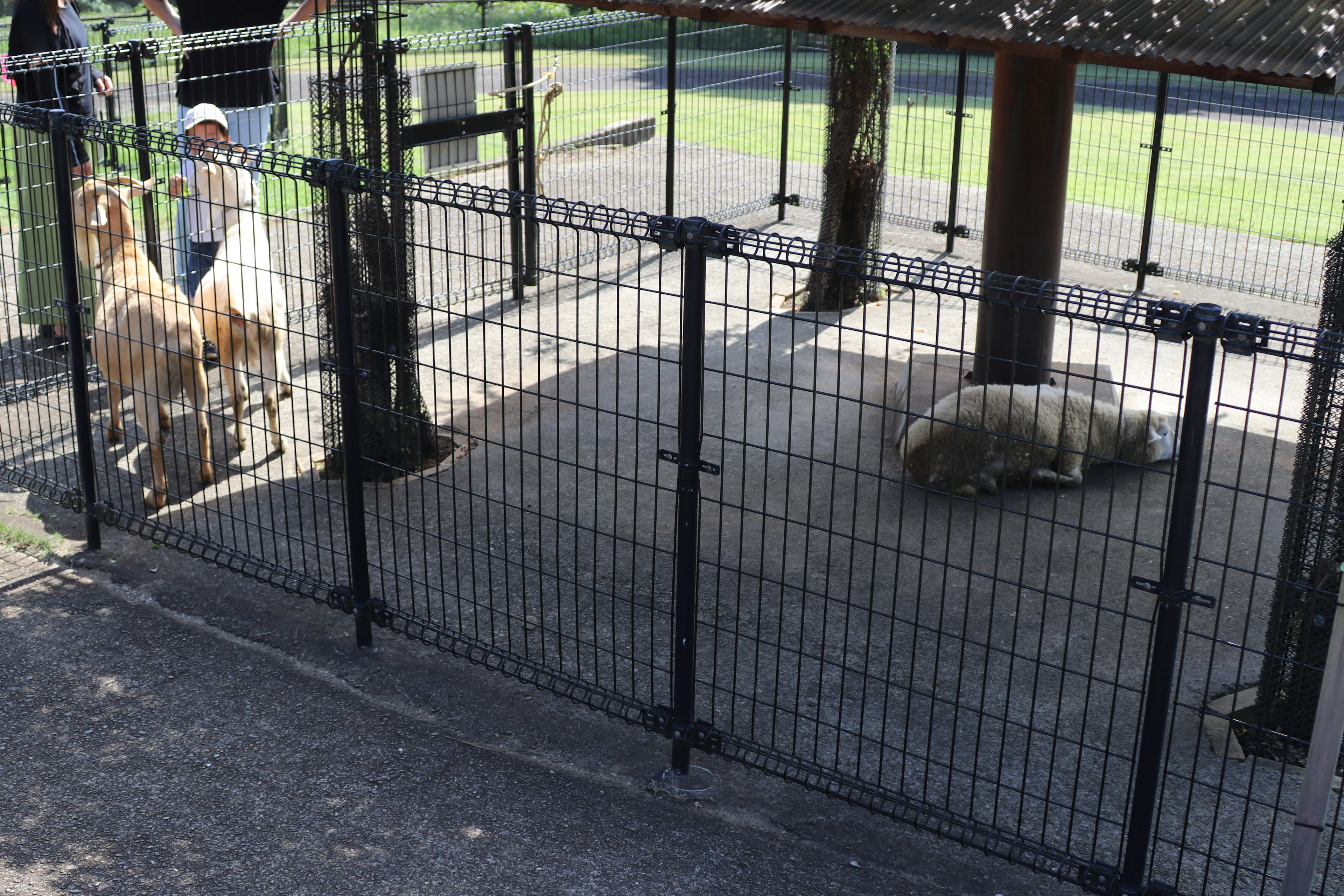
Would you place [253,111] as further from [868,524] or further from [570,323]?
[868,524]

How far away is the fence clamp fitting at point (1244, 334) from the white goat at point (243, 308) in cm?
440

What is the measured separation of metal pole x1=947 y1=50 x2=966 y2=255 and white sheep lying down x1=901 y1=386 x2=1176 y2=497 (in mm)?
4067

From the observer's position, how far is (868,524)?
6539 millimetres

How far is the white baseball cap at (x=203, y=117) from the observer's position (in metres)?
7.52

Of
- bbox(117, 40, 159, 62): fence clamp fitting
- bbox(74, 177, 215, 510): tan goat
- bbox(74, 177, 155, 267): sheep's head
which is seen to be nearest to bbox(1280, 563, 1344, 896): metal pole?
bbox(74, 177, 215, 510): tan goat

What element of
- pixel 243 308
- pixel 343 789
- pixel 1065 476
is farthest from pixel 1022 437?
pixel 243 308

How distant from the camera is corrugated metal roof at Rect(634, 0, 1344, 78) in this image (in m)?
5.22

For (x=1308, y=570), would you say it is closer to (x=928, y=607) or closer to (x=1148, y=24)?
(x=928, y=607)

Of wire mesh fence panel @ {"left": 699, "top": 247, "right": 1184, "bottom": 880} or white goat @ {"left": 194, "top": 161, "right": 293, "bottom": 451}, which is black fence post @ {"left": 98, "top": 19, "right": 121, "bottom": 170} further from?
wire mesh fence panel @ {"left": 699, "top": 247, "right": 1184, "bottom": 880}

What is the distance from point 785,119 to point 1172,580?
904cm

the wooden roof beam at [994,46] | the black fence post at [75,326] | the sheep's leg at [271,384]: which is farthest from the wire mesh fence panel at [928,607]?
the black fence post at [75,326]

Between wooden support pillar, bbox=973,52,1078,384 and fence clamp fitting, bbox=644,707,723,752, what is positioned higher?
wooden support pillar, bbox=973,52,1078,384

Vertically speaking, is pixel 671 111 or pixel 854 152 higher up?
pixel 671 111

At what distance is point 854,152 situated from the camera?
32.2ft
